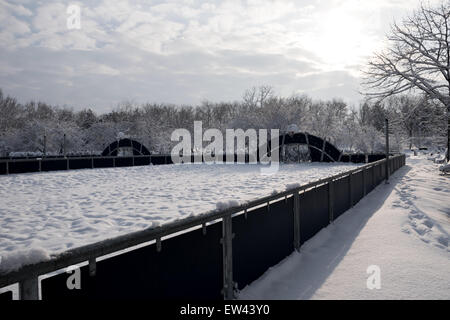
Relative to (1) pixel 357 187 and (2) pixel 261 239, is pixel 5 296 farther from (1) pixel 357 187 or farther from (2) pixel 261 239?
(1) pixel 357 187

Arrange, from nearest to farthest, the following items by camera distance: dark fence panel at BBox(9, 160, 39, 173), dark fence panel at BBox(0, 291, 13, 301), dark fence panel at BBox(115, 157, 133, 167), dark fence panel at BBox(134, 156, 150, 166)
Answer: dark fence panel at BBox(0, 291, 13, 301)
dark fence panel at BBox(9, 160, 39, 173)
dark fence panel at BBox(115, 157, 133, 167)
dark fence panel at BBox(134, 156, 150, 166)

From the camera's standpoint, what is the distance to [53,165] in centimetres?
2353

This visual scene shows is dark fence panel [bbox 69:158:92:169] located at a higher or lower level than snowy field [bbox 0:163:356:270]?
higher

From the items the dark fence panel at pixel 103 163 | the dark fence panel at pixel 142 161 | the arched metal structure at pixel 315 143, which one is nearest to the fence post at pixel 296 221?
the dark fence panel at pixel 103 163

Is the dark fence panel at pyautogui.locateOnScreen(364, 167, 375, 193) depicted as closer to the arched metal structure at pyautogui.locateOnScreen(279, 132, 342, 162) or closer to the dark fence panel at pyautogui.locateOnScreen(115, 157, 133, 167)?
the dark fence panel at pyautogui.locateOnScreen(115, 157, 133, 167)

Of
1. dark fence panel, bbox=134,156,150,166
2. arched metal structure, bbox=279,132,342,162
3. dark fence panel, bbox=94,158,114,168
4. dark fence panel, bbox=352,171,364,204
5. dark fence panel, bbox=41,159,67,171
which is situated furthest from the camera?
arched metal structure, bbox=279,132,342,162

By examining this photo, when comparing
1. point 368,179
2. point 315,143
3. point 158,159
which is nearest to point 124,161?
point 158,159

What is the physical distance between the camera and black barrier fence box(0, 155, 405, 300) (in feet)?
7.71

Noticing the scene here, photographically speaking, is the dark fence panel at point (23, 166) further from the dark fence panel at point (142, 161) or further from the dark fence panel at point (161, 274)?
the dark fence panel at point (161, 274)

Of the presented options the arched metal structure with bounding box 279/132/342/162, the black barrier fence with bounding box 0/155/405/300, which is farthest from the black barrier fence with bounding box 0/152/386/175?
the black barrier fence with bounding box 0/155/405/300

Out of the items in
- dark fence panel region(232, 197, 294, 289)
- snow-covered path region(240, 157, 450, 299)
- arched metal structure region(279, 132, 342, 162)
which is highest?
arched metal structure region(279, 132, 342, 162)

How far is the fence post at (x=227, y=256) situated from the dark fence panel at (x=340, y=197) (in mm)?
4874

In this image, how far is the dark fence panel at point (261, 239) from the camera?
443cm

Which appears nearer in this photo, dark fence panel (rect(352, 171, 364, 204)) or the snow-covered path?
the snow-covered path
